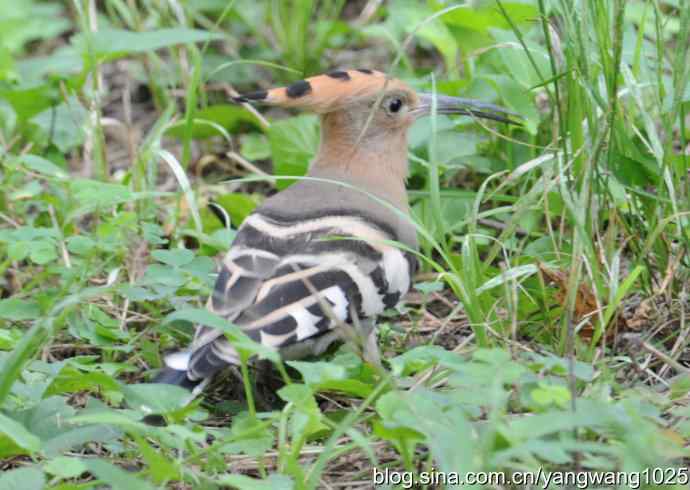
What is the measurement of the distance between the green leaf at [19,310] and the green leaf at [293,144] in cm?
95

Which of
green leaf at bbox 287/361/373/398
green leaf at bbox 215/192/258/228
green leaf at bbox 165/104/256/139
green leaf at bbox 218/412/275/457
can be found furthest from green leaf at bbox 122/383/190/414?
green leaf at bbox 165/104/256/139

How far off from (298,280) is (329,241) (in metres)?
0.18

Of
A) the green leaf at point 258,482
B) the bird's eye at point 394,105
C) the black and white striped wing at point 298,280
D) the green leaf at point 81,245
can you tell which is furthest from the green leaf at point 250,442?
the bird's eye at point 394,105

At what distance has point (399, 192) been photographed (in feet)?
10.1

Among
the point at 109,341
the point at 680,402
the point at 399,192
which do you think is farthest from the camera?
the point at 399,192

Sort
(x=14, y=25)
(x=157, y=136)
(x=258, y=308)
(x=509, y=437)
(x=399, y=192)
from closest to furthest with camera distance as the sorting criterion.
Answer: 1. (x=509, y=437)
2. (x=258, y=308)
3. (x=399, y=192)
4. (x=157, y=136)
5. (x=14, y=25)

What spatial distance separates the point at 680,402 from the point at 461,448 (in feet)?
2.28

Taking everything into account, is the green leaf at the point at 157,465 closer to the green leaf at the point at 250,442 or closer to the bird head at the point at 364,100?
the green leaf at the point at 250,442

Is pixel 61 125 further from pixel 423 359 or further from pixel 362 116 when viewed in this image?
pixel 423 359

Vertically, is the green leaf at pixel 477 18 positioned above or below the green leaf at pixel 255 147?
above

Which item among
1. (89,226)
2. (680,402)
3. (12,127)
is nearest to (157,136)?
(89,226)

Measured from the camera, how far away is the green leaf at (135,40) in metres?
3.49

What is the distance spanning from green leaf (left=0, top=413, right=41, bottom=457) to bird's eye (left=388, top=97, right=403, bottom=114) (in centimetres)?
143

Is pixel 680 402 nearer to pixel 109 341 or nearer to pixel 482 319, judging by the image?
pixel 482 319
